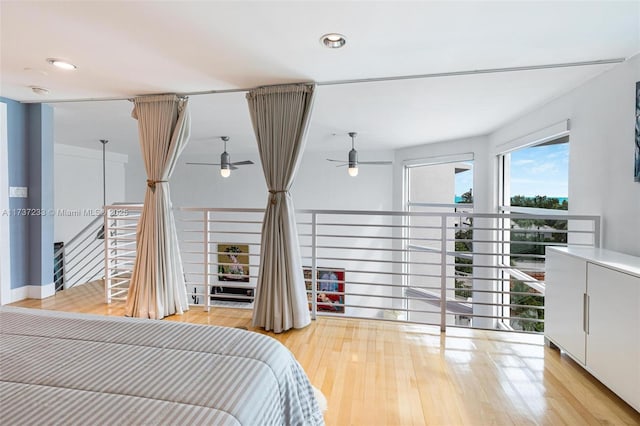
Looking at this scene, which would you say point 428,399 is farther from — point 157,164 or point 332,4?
point 157,164

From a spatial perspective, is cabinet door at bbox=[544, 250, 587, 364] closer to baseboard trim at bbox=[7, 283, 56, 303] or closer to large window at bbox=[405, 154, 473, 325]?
large window at bbox=[405, 154, 473, 325]

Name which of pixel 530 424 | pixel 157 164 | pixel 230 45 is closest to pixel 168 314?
pixel 157 164

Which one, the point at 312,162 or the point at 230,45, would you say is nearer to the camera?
the point at 230,45

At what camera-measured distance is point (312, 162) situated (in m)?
6.34

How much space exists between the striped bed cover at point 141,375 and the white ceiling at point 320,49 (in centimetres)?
159

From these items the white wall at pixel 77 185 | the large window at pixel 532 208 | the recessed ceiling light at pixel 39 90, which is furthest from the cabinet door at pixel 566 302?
the white wall at pixel 77 185

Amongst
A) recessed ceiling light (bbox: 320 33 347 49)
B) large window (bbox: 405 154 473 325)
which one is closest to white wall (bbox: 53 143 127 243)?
recessed ceiling light (bbox: 320 33 347 49)

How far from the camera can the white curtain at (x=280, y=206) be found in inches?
108

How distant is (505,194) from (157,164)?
4.13 meters

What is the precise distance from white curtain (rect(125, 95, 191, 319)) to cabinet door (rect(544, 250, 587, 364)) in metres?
3.21

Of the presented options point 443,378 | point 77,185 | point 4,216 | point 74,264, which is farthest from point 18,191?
point 443,378

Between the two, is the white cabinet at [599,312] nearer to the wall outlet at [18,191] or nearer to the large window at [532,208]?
the large window at [532,208]

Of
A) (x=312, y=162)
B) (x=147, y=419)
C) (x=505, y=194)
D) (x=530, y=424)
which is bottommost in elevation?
(x=530, y=424)

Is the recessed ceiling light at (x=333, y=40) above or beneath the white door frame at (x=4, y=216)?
above
